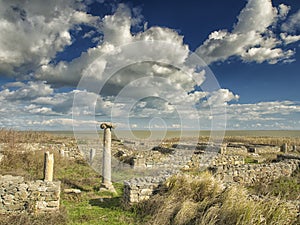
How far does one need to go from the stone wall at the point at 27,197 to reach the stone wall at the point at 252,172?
723 cm

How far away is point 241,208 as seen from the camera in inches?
250

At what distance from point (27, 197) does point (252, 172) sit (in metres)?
10.6

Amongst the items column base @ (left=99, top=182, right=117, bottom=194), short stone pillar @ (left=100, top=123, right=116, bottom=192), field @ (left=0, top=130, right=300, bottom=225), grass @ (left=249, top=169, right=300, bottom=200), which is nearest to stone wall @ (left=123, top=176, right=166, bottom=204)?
field @ (left=0, top=130, right=300, bottom=225)

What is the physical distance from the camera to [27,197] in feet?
24.6

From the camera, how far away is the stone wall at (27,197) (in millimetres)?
7410

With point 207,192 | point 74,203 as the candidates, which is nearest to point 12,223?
point 74,203

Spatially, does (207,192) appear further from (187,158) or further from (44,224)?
(187,158)

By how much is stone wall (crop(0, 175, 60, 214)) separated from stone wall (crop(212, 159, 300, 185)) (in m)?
7.23

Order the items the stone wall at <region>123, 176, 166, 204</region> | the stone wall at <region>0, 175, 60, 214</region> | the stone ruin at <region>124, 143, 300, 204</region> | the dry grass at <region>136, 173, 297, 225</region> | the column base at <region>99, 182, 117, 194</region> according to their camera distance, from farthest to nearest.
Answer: the column base at <region>99, 182, 117, 194</region>, the stone ruin at <region>124, 143, 300, 204</region>, the stone wall at <region>123, 176, 166, 204</region>, the stone wall at <region>0, 175, 60, 214</region>, the dry grass at <region>136, 173, 297, 225</region>

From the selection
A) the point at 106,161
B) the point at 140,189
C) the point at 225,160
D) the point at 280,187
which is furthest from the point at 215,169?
the point at 140,189

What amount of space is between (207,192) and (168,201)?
124 centimetres

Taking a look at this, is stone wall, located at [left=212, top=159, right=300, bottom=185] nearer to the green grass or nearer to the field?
the field

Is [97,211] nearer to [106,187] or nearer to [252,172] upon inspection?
[106,187]

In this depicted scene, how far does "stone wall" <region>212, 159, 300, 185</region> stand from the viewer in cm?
1270
